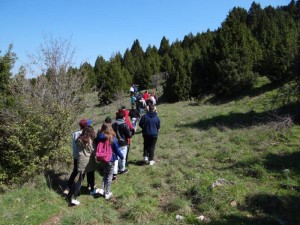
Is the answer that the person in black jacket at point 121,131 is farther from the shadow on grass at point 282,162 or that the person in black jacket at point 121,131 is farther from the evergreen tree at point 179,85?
the evergreen tree at point 179,85

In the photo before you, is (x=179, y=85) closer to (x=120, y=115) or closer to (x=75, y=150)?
(x=120, y=115)

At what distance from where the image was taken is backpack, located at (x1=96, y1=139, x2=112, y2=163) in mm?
7133

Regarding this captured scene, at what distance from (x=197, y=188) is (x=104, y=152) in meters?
2.18

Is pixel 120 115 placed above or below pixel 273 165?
above

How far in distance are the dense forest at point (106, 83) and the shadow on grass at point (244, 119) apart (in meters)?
1.26

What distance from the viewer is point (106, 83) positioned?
29.6 metres

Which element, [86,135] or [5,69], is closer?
[86,135]

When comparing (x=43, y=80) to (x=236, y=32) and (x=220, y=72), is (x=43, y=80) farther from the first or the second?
(x=236, y=32)

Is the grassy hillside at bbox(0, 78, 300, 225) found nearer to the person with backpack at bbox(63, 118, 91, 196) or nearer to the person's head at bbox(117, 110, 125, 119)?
the person with backpack at bbox(63, 118, 91, 196)

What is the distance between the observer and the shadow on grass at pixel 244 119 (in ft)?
44.5

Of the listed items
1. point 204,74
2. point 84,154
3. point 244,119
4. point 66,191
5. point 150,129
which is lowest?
point 66,191

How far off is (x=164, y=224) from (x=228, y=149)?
4807 mm

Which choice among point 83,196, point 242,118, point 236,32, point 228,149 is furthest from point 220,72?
point 83,196

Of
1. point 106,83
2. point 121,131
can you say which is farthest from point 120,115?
point 106,83
